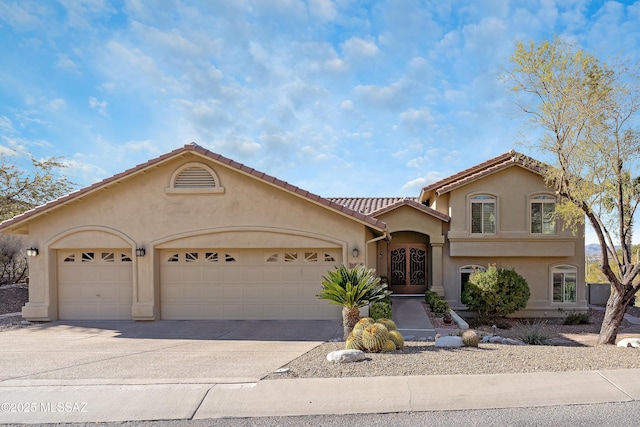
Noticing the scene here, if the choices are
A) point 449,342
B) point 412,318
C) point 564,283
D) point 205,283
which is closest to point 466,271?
point 564,283

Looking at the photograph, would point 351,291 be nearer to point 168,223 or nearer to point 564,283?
point 168,223

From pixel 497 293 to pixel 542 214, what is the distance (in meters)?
4.05

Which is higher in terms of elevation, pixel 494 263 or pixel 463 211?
pixel 463 211

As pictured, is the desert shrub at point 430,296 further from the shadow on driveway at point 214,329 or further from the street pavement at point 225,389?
the street pavement at point 225,389

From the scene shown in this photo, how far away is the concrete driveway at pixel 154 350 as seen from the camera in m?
6.77

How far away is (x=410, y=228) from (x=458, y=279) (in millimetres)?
2890

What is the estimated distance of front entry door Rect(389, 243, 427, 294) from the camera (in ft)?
58.0

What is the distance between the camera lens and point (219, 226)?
12.1 metres

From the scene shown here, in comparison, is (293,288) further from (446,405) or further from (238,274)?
(446,405)

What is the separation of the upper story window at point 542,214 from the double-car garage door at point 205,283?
901 cm

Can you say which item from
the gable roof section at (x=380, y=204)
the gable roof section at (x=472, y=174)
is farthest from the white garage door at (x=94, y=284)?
the gable roof section at (x=472, y=174)

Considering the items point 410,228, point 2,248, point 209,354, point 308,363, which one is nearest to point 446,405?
point 308,363

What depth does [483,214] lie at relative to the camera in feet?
53.1

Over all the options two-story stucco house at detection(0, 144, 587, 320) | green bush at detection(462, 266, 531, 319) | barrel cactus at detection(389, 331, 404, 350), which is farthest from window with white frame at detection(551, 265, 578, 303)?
barrel cactus at detection(389, 331, 404, 350)
